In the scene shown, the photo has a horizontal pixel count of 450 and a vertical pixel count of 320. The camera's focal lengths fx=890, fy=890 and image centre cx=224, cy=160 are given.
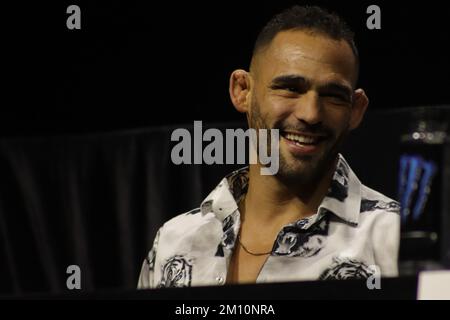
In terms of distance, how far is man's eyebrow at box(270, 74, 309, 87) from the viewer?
1.89 metres

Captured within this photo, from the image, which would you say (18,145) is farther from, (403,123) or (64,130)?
(403,123)

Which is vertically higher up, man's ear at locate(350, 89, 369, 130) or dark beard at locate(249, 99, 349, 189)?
man's ear at locate(350, 89, 369, 130)

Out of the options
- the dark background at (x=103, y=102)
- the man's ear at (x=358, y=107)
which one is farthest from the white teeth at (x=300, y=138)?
the dark background at (x=103, y=102)

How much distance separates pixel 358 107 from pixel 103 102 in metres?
0.63

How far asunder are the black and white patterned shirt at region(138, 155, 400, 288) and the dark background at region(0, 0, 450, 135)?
296 mm

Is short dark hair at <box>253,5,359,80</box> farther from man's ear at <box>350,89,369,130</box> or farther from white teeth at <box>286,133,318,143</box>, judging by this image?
white teeth at <box>286,133,318,143</box>

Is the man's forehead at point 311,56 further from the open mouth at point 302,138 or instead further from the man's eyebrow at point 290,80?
the open mouth at point 302,138

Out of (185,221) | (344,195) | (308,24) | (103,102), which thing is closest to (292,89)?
(308,24)

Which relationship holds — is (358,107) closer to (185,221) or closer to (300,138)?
(300,138)

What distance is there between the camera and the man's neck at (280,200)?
6.32 ft

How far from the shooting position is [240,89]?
6.67 ft

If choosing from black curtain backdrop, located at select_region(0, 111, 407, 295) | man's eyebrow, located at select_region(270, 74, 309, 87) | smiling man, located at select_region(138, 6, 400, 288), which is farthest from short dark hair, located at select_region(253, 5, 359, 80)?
black curtain backdrop, located at select_region(0, 111, 407, 295)

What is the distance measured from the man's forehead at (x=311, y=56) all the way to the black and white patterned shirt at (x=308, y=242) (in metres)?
0.21
